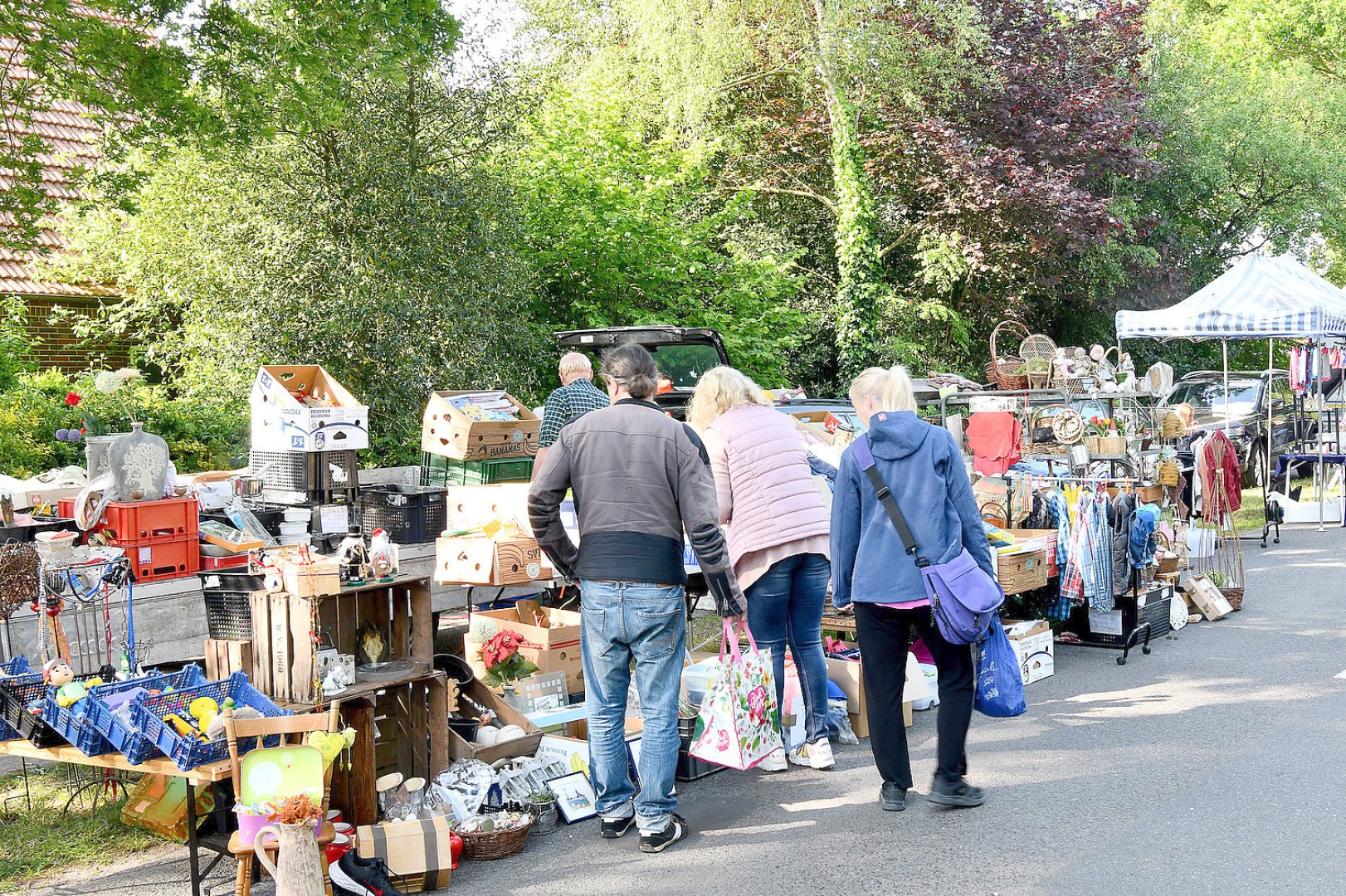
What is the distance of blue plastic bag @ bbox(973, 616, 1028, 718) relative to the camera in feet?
17.4

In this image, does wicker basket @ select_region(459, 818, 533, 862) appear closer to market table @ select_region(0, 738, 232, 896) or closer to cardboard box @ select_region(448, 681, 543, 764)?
cardboard box @ select_region(448, 681, 543, 764)

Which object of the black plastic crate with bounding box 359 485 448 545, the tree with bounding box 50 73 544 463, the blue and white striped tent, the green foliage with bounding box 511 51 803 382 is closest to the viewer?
the black plastic crate with bounding box 359 485 448 545

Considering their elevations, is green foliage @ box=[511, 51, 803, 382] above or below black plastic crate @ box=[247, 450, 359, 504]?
above

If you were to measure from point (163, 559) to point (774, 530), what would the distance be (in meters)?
3.70

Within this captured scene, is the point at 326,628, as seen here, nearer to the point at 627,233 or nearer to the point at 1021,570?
the point at 1021,570

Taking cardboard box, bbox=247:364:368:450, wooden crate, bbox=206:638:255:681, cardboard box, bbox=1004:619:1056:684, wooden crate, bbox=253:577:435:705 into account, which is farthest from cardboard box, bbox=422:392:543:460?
cardboard box, bbox=1004:619:1056:684

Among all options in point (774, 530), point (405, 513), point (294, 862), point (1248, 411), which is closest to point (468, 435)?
point (405, 513)

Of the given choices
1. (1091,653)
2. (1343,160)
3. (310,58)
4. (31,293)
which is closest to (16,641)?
(310,58)

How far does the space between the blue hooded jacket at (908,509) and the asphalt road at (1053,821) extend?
1.07m

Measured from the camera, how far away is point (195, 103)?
9.18m

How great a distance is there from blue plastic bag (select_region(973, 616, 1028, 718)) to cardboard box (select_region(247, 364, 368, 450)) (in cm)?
477

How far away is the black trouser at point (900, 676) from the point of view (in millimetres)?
5133

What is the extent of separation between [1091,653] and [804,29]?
13553 mm

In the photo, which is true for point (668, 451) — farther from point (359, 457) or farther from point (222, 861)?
point (359, 457)
